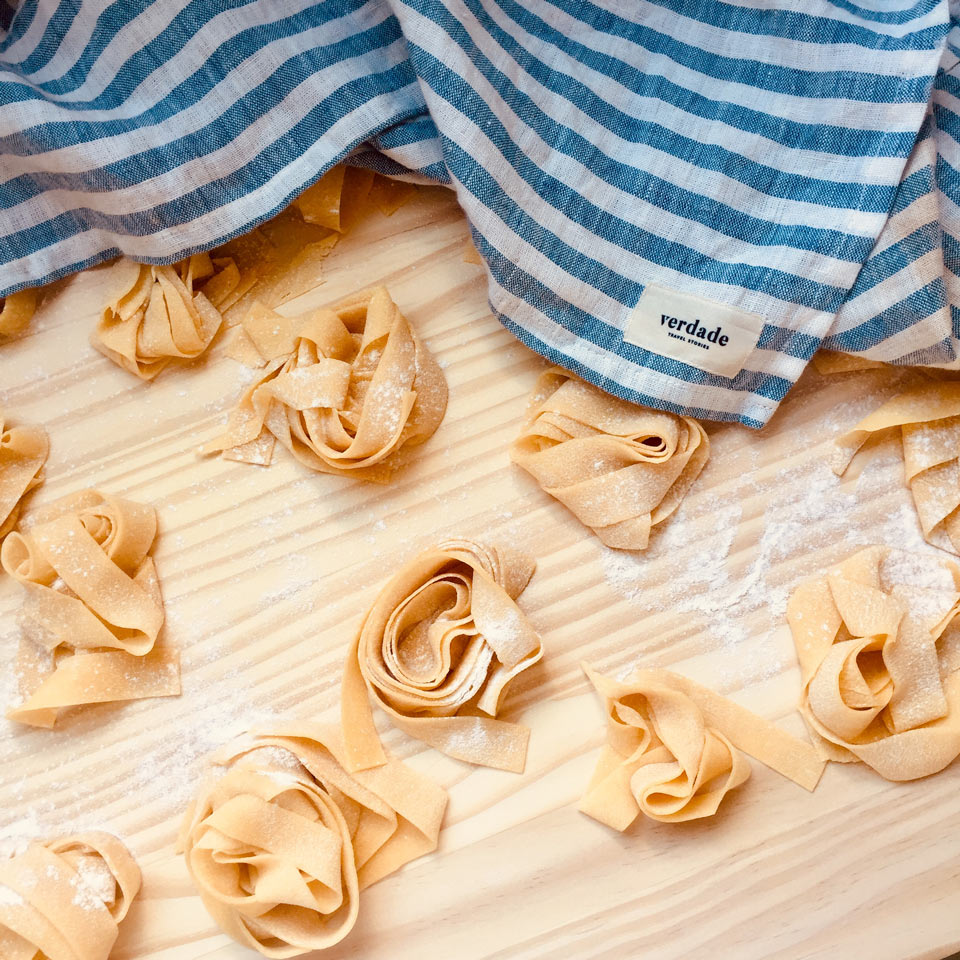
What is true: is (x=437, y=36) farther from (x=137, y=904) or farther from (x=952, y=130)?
(x=137, y=904)

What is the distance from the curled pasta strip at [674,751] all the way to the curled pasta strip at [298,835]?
0.52 feet

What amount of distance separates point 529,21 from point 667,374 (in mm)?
339

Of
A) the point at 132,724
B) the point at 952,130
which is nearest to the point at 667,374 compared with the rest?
the point at 952,130

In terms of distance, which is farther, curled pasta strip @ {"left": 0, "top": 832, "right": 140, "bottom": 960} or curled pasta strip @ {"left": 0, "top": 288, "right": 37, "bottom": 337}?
curled pasta strip @ {"left": 0, "top": 288, "right": 37, "bottom": 337}

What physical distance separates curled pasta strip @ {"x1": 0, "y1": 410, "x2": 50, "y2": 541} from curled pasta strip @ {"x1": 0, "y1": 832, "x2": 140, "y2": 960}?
30 cm

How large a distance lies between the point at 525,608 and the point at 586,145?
42 cm

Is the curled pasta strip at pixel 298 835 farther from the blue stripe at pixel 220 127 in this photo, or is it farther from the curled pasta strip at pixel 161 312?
the blue stripe at pixel 220 127

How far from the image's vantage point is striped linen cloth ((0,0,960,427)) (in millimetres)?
838

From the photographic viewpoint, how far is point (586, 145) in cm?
87

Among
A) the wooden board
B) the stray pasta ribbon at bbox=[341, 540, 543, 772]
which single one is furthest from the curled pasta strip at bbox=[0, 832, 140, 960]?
the stray pasta ribbon at bbox=[341, 540, 543, 772]

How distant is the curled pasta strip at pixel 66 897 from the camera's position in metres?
0.84

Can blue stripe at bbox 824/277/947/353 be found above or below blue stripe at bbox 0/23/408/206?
below

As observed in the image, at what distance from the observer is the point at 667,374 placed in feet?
2.92

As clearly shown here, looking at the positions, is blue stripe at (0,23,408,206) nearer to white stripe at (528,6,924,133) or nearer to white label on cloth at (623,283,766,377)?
white stripe at (528,6,924,133)
